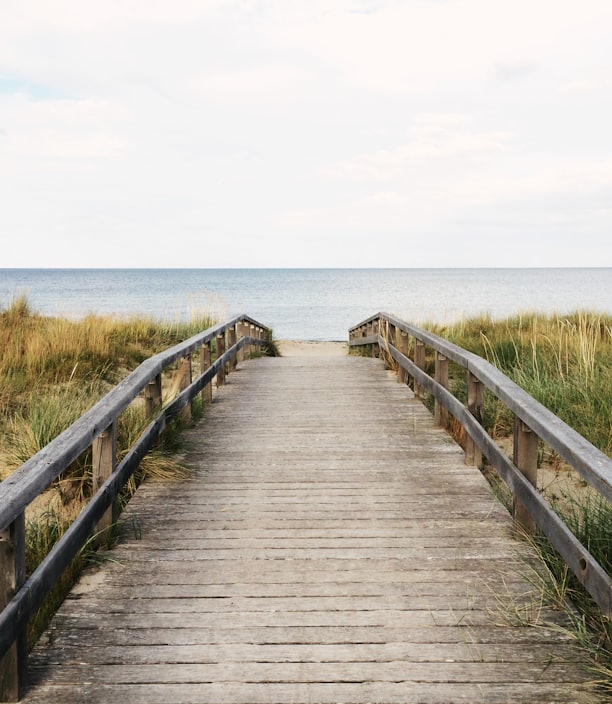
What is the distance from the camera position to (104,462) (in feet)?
12.3

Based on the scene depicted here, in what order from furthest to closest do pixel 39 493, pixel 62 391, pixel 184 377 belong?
pixel 62 391, pixel 184 377, pixel 39 493

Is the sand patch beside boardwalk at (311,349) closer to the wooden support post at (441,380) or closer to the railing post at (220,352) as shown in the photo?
the railing post at (220,352)

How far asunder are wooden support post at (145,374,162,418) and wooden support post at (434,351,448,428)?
251 centimetres

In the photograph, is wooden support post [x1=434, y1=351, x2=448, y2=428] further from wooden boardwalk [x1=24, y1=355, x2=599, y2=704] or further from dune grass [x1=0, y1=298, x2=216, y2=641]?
dune grass [x1=0, y1=298, x2=216, y2=641]

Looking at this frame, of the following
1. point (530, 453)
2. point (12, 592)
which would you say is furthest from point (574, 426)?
point (12, 592)

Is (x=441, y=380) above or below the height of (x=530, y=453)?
above

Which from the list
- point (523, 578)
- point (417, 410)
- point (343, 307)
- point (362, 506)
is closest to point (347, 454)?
point (362, 506)

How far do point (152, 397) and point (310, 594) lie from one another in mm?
2535

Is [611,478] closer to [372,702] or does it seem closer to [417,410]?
[372,702]

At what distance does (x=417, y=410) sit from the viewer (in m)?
7.36

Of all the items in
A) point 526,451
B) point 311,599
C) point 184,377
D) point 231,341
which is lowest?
point 311,599

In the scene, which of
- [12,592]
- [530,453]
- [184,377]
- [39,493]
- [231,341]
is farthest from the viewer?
[231,341]

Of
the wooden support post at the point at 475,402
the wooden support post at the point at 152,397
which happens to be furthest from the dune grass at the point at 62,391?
the wooden support post at the point at 475,402

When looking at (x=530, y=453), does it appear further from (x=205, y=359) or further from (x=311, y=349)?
(x=311, y=349)
